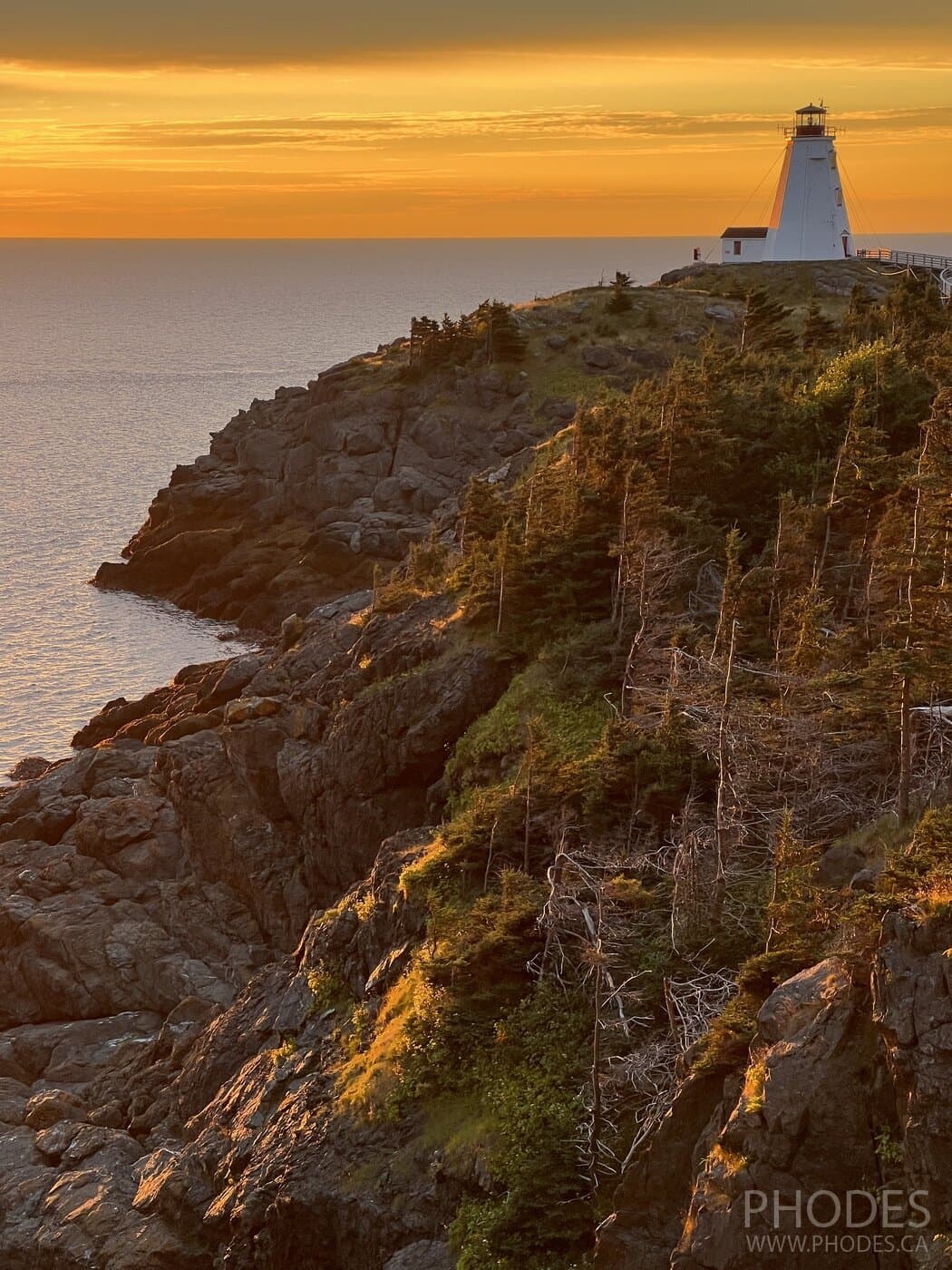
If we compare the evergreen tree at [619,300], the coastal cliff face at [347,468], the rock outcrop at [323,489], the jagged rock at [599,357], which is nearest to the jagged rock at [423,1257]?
the coastal cliff face at [347,468]

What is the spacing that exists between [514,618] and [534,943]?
51.2 ft

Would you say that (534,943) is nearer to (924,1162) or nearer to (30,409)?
(924,1162)

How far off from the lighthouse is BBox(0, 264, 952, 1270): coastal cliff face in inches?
1978

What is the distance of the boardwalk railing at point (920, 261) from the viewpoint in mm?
95562

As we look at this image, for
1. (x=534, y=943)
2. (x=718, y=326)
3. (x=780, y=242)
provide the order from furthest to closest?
(x=780, y=242)
(x=718, y=326)
(x=534, y=943)

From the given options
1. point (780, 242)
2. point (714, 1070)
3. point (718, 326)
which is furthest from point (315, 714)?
point (780, 242)

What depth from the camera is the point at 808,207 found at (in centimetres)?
11188

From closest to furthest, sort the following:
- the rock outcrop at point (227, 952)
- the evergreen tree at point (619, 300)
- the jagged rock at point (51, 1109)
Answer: the rock outcrop at point (227, 952) < the jagged rock at point (51, 1109) < the evergreen tree at point (619, 300)

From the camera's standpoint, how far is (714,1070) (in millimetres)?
22656

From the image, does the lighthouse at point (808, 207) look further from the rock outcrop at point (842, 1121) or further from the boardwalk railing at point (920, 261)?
the rock outcrop at point (842, 1121)

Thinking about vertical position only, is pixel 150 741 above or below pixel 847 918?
below

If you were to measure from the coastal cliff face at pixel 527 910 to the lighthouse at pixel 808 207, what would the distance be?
50.2 m

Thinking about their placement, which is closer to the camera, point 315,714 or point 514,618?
point 514,618

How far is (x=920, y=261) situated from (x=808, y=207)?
10.5 m
